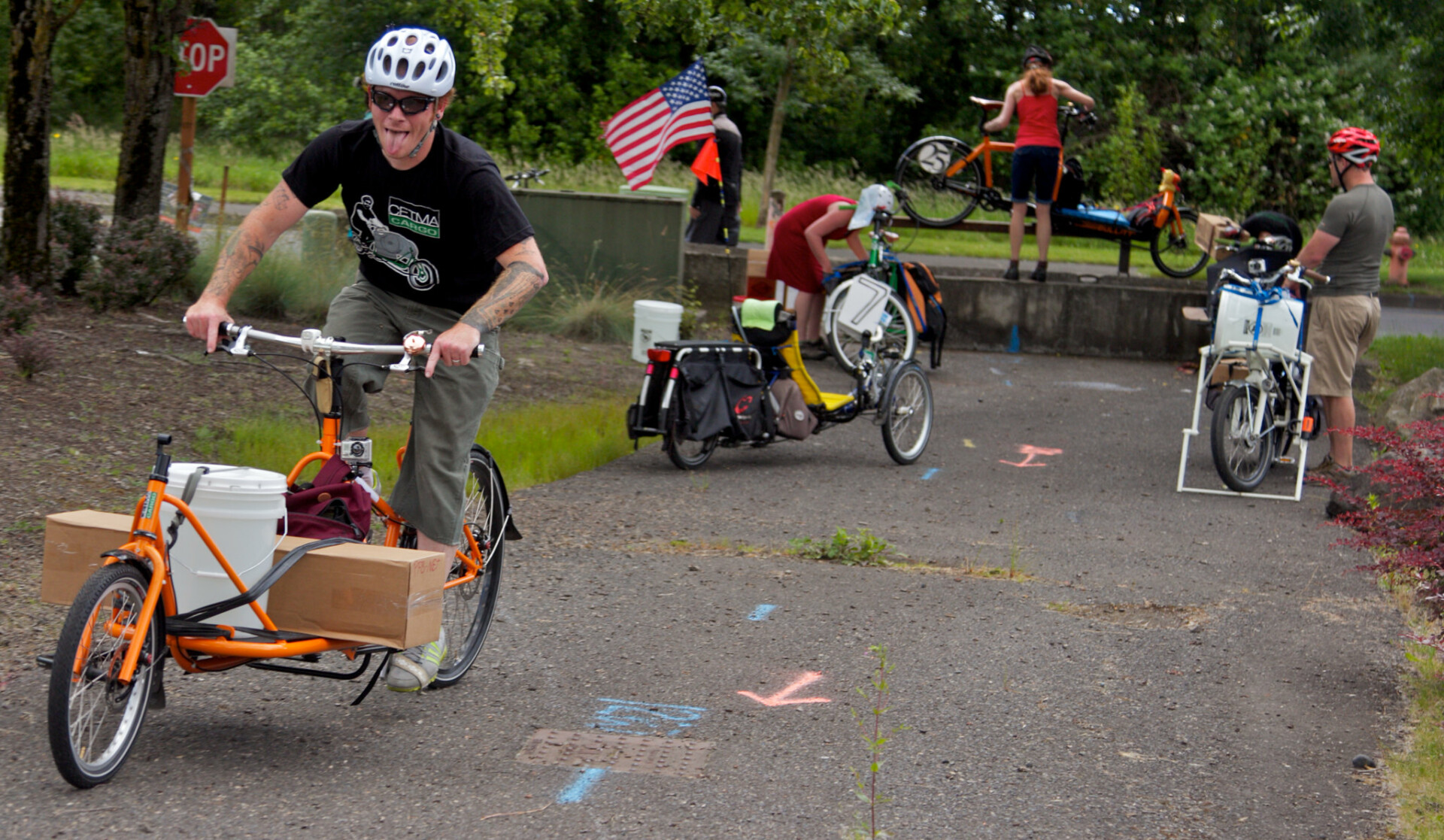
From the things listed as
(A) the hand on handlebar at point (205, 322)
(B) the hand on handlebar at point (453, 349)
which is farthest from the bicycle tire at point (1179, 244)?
(A) the hand on handlebar at point (205, 322)

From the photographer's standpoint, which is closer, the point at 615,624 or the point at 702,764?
the point at 702,764

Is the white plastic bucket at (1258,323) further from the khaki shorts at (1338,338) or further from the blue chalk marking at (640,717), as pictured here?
the blue chalk marking at (640,717)

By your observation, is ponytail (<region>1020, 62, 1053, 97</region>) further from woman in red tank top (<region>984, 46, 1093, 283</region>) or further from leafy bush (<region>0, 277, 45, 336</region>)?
leafy bush (<region>0, 277, 45, 336</region>)

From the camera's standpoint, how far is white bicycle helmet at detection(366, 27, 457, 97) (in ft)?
13.7

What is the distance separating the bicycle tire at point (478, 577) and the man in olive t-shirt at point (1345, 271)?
619cm

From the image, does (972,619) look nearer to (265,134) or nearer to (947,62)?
(265,134)

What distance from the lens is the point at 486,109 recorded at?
28.5 metres

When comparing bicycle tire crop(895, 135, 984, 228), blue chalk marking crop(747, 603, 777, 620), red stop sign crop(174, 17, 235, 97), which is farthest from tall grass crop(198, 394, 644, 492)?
bicycle tire crop(895, 135, 984, 228)

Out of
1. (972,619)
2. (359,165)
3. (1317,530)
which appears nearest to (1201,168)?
(1317,530)

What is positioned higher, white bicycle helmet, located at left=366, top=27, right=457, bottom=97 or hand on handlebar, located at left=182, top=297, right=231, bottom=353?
white bicycle helmet, located at left=366, top=27, right=457, bottom=97

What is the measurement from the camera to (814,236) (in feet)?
41.2

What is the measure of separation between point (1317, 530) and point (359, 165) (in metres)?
6.08

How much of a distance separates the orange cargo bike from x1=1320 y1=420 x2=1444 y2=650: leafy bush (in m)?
3.36

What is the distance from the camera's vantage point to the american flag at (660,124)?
15.0m
